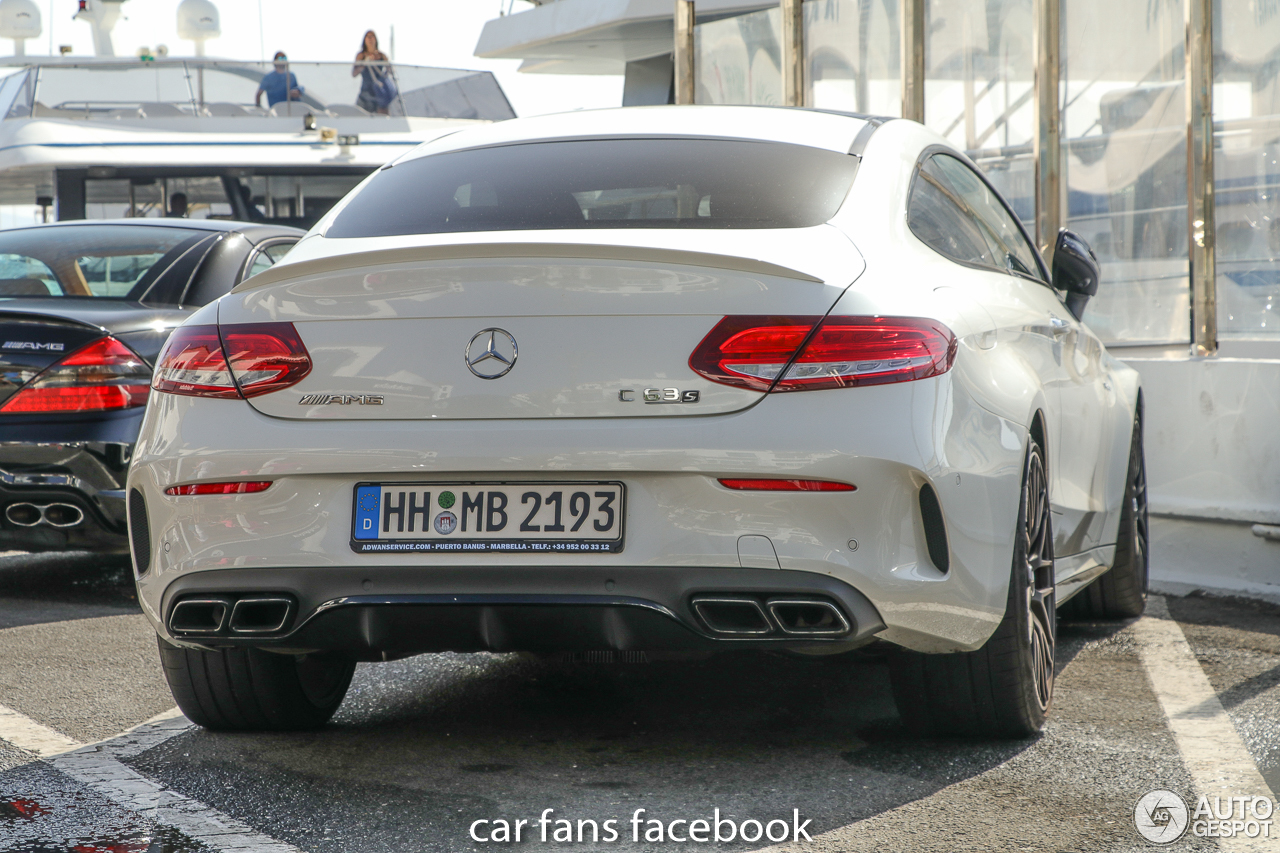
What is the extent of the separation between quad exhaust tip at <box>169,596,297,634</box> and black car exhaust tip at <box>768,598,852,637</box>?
980mm

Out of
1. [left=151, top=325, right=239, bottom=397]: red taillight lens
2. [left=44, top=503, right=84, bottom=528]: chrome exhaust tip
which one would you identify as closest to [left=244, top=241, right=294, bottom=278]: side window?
[left=44, top=503, right=84, bottom=528]: chrome exhaust tip

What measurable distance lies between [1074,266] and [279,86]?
1710 centimetres

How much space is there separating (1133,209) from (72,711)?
6049mm

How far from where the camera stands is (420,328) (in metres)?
2.97

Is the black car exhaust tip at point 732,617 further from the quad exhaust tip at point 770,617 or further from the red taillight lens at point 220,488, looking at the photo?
the red taillight lens at point 220,488

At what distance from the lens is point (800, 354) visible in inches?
111

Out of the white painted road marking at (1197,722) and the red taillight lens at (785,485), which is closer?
the red taillight lens at (785,485)

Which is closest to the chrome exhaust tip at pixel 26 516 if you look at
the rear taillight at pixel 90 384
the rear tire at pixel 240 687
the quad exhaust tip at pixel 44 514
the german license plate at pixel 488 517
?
the quad exhaust tip at pixel 44 514

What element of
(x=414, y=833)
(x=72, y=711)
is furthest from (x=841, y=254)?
(x=72, y=711)

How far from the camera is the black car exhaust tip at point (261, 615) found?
302cm

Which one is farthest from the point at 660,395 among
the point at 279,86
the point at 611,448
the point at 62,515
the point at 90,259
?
the point at 279,86

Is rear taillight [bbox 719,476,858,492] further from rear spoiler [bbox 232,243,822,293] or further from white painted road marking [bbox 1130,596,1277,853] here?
white painted road marking [bbox 1130,596,1277,853]

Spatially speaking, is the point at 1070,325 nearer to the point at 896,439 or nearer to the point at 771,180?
the point at 771,180

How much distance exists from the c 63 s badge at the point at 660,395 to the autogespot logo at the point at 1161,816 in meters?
1.19
